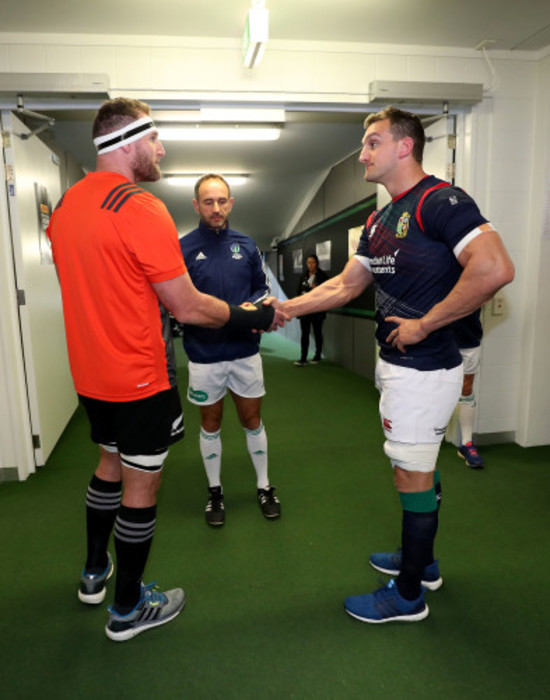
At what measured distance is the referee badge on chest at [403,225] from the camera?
163 centimetres

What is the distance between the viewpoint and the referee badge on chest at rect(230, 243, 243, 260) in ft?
8.31

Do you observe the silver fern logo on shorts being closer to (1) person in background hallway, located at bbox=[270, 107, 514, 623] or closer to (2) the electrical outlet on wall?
(1) person in background hallway, located at bbox=[270, 107, 514, 623]

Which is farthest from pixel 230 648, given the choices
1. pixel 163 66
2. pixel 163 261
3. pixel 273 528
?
pixel 163 66

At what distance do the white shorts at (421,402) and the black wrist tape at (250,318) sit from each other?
569 millimetres

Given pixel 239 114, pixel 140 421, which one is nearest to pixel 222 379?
pixel 140 421

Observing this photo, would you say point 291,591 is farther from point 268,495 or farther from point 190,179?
point 190,179

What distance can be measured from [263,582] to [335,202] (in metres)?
6.19

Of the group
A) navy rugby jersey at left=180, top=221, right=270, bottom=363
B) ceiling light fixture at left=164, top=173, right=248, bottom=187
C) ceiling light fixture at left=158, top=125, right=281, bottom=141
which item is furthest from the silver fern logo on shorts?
ceiling light fixture at left=164, top=173, right=248, bottom=187

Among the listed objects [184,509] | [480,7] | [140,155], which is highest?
[480,7]

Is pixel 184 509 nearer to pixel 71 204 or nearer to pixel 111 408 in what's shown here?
pixel 111 408

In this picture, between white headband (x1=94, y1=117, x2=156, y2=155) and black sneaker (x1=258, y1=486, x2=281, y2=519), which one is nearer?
white headband (x1=94, y1=117, x2=156, y2=155)

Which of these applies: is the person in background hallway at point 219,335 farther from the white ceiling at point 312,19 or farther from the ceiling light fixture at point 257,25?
the white ceiling at point 312,19

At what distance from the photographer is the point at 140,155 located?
1589 millimetres

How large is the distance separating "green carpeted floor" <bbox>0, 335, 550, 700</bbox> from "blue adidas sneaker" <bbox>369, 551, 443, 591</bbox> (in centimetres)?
4
